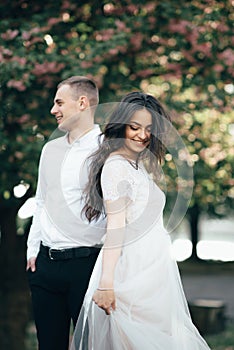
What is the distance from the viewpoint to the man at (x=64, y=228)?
165 inches

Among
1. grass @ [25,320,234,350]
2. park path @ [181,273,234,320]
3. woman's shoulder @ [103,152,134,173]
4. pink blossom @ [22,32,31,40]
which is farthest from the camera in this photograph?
park path @ [181,273,234,320]

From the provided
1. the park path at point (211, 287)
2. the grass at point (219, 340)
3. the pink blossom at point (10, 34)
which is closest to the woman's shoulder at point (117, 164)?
the pink blossom at point (10, 34)

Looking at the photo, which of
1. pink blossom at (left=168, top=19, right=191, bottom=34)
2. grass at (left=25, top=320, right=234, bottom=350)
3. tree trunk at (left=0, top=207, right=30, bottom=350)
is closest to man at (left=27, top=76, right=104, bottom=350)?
pink blossom at (left=168, top=19, right=191, bottom=34)

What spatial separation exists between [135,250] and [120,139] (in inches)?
21.1

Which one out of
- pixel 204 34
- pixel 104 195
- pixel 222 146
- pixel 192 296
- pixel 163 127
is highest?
pixel 204 34

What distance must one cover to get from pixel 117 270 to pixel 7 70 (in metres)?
2.97

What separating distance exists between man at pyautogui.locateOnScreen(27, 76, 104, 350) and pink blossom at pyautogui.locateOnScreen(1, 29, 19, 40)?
249cm

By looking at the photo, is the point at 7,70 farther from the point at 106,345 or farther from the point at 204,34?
the point at 106,345

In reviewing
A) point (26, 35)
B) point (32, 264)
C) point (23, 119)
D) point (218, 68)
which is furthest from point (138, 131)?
point (218, 68)

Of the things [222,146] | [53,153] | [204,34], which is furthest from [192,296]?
[53,153]

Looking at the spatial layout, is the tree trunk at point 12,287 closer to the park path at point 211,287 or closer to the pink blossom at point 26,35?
the pink blossom at point 26,35

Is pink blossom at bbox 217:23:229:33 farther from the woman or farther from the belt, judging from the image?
the belt

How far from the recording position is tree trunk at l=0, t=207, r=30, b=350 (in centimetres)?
914

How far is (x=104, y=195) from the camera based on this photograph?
384 cm
